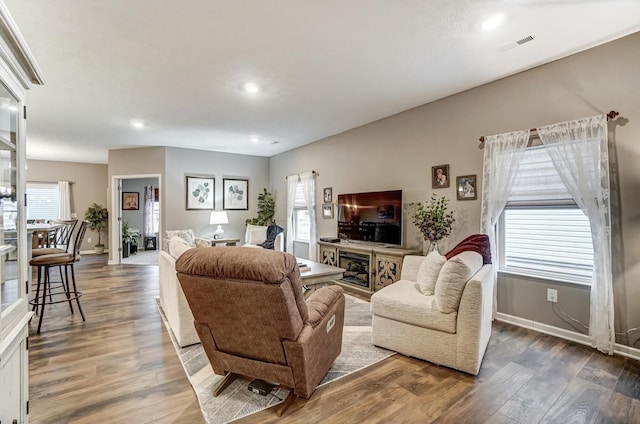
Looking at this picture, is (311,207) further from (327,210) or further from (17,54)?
(17,54)

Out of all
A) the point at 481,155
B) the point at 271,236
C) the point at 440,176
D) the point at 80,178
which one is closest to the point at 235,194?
the point at 271,236

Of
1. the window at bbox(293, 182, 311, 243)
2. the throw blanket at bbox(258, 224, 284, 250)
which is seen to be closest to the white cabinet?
the throw blanket at bbox(258, 224, 284, 250)

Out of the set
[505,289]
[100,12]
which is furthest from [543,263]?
[100,12]

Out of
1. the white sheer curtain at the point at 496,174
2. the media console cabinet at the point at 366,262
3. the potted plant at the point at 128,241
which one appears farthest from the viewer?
the potted plant at the point at 128,241

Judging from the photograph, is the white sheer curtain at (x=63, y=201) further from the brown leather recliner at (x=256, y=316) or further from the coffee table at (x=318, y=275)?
the brown leather recliner at (x=256, y=316)

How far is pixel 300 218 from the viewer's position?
23.2 feet

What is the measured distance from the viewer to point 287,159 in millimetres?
7414

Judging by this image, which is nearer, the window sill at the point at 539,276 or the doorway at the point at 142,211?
the window sill at the point at 539,276

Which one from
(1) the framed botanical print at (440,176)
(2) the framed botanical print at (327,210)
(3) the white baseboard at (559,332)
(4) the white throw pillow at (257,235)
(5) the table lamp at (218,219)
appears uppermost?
(1) the framed botanical print at (440,176)

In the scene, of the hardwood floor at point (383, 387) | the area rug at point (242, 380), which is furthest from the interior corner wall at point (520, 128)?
the area rug at point (242, 380)

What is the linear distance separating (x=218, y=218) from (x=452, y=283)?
5818 millimetres

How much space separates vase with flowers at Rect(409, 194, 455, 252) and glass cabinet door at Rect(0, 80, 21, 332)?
3663 mm

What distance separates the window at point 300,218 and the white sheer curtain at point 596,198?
469cm

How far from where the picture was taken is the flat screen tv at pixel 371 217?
4418mm
